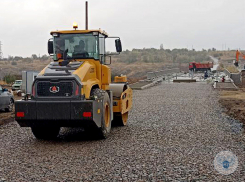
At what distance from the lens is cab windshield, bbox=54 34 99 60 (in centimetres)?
1154

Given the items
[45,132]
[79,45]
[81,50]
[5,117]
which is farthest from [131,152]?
[5,117]

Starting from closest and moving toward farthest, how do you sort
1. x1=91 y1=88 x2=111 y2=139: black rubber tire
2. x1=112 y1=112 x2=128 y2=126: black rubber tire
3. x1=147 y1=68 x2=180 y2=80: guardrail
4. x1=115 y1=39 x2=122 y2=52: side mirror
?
x1=91 y1=88 x2=111 y2=139: black rubber tire, x1=115 y1=39 x2=122 y2=52: side mirror, x1=112 y1=112 x2=128 y2=126: black rubber tire, x1=147 y1=68 x2=180 y2=80: guardrail

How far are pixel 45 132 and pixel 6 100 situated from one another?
7.62 m

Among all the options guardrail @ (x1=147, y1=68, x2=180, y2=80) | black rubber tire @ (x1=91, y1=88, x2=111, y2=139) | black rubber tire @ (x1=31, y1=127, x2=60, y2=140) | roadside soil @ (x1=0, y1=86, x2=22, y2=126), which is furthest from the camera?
guardrail @ (x1=147, y1=68, x2=180, y2=80)

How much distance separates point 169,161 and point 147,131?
3.88 m

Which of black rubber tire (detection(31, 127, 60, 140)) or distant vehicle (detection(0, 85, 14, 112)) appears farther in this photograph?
distant vehicle (detection(0, 85, 14, 112))

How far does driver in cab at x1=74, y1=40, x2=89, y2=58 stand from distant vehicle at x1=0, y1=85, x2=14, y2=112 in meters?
7.36

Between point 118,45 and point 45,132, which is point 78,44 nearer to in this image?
point 118,45

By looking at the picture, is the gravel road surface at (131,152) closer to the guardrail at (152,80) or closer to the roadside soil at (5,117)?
the roadside soil at (5,117)

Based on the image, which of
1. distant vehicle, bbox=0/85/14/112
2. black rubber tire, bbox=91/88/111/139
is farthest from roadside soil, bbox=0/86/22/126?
black rubber tire, bbox=91/88/111/139

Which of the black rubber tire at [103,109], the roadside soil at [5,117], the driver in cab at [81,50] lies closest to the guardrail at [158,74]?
the roadside soil at [5,117]

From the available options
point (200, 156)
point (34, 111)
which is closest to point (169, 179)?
point (200, 156)

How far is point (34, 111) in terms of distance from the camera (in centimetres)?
1005

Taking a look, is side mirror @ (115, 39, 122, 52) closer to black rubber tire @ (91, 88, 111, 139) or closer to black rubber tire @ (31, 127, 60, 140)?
black rubber tire @ (91, 88, 111, 139)
